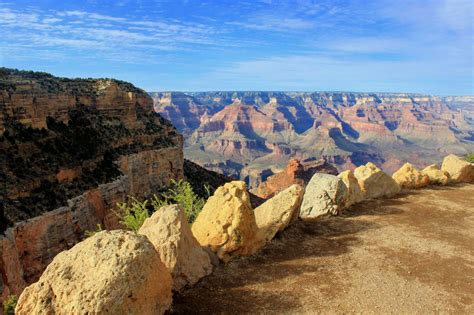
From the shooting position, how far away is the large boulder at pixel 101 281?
9.09 m

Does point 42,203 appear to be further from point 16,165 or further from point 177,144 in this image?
point 177,144

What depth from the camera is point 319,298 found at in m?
12.3

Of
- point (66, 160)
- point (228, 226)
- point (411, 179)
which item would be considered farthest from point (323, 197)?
point (66, 160)

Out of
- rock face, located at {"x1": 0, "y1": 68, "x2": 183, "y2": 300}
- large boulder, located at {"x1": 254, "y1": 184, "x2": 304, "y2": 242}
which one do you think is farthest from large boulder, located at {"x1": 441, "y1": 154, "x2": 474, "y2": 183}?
rock face, located at {"x1": 0, "y1": 68, "x2": 183, "y2": 300}

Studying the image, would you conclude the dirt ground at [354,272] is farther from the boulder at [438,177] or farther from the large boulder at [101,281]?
the boulder at [438,177]

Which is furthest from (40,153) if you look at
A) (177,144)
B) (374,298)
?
(374,298)

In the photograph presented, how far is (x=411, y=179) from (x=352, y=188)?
720 cm

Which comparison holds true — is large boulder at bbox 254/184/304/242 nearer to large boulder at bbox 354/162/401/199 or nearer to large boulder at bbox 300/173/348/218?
large boulder at bbox 300/173/348/218

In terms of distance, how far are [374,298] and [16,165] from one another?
32.8 m

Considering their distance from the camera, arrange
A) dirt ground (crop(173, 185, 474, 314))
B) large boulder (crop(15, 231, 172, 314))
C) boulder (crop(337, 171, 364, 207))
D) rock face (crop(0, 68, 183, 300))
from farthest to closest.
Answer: rock face (crop(0, 68, 183, 300))
boulder (crop(337, 171, 364, 207))
dirt ground (crop(173, 185, 474, 314))
large boulder (crop(15, 231, 172, 314))

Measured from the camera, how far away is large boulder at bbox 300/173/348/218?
21.6 meters

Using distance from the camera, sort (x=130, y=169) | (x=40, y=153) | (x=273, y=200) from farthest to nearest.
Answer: (x=130, y=169), (x=40, y=153), (x=273, y=200)

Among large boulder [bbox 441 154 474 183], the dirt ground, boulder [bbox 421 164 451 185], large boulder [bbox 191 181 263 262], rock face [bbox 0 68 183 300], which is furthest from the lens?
large boulder [bbox 441 154 474 183]

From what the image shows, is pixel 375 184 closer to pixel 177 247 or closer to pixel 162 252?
pixel 177 247
